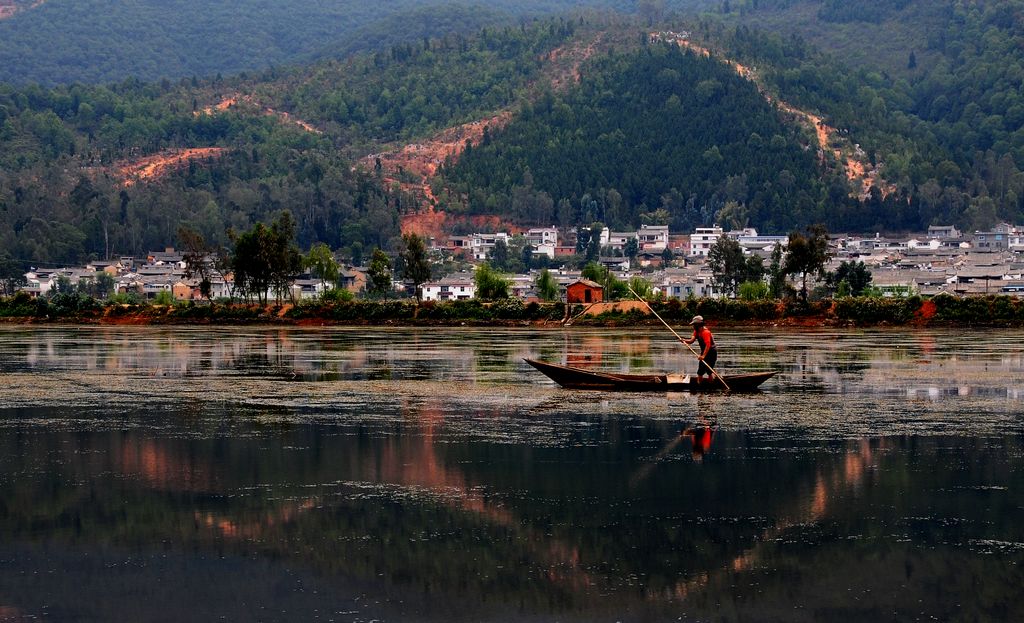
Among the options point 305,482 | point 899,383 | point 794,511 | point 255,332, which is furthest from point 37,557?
point 255,332

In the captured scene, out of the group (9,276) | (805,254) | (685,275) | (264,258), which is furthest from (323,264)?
(685,275)

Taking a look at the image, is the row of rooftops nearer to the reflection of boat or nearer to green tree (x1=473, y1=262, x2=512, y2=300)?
green tree (x1=473, y1=262, x2=512, y2=300)

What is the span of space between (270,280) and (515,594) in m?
82.8

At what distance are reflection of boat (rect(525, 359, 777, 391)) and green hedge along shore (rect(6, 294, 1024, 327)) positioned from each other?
1866 inches

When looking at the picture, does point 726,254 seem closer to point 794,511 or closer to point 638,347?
point 638,347

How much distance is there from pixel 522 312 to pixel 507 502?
224 ft

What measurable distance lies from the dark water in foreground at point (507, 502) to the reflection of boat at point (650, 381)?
61 cm

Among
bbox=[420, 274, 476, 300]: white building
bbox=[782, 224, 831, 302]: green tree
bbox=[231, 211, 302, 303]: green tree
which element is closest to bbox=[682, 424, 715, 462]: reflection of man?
bbox=[782, 224, 831, 302]: green tree

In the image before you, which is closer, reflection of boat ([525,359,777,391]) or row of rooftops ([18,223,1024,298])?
reflection of boat ([525,359,777,391])

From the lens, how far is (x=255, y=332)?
73.3m

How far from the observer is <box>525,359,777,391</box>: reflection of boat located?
32844 mm

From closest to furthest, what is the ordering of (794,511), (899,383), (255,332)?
(794,511) → (899,383) → (255,332)

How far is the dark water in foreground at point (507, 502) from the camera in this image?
14297 millimetres

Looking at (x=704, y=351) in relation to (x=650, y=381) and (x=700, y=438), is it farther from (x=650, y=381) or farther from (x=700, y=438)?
(x=700, y=438)
